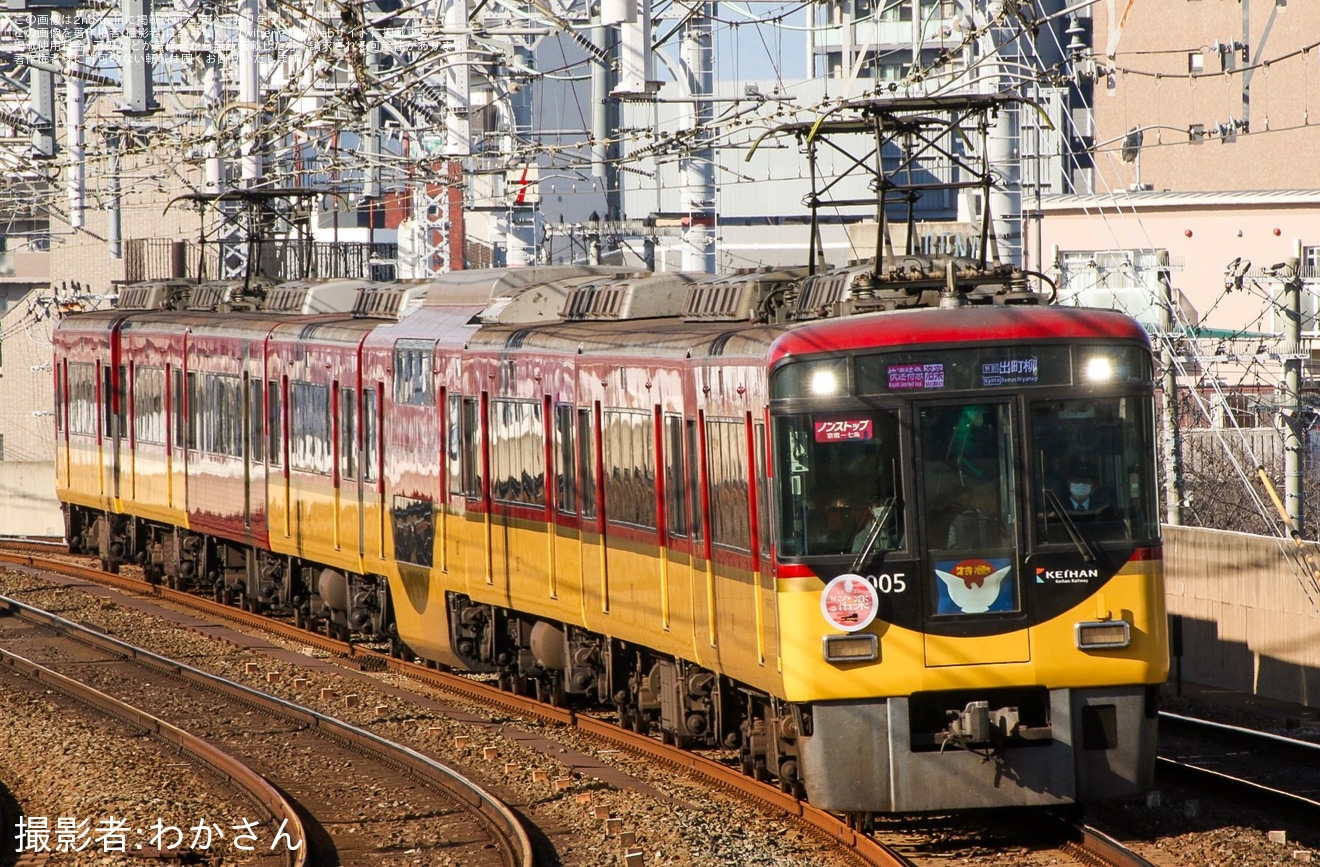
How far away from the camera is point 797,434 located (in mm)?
9562

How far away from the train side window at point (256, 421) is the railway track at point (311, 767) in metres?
2.22

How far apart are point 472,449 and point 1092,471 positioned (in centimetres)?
628

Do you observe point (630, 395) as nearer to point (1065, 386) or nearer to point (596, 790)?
point (596, 790)

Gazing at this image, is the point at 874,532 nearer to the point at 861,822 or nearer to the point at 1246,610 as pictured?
the point at 861,822

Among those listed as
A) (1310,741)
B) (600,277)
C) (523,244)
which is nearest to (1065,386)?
(1310,741)

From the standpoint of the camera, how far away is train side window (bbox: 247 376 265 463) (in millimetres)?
19703

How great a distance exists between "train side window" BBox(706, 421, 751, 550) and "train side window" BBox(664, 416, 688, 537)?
513 millimetres

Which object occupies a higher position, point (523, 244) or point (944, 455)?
point (523, 244)

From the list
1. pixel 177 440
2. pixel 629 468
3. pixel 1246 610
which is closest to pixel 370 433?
pixel 629 468

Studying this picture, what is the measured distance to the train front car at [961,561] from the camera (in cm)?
944

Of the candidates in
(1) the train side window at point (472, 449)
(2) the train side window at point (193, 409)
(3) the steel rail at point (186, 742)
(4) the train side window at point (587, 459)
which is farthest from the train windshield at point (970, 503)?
(2) the train side window at point (193, 409)

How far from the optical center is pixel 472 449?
1499cm

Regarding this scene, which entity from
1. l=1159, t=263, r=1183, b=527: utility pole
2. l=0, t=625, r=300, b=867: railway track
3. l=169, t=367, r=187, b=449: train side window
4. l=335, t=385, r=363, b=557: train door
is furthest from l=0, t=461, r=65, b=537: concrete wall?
l=1159, t=263, r=1183, b=527: utility pole

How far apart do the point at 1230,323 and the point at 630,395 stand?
137 feet
